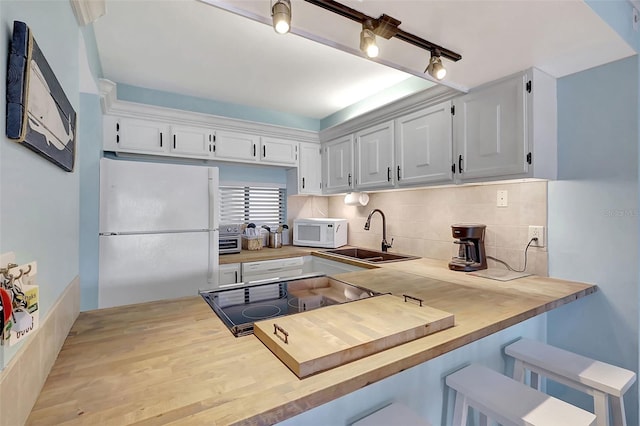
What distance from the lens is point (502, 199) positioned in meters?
1.95

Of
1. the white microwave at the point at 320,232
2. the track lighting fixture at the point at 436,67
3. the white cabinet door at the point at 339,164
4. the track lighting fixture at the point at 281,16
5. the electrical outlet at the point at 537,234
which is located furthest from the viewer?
the white microwave at the point at 320,232

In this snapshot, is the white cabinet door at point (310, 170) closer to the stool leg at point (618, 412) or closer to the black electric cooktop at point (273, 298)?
the black electric cooktop at point (273, 298)

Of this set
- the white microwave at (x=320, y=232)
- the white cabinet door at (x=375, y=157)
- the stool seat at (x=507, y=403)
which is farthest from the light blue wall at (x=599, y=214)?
the white microwave at (x=320, y=232)

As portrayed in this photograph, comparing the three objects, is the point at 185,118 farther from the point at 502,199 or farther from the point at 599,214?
the point at 599,214

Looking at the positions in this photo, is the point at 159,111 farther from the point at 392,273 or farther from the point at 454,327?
the point at 454,327

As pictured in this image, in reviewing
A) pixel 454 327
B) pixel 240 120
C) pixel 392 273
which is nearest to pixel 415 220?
pixel 392 273

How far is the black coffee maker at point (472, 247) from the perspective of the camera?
1923mm

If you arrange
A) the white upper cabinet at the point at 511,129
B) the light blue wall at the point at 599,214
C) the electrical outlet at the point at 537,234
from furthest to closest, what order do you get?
the electrical outlet at the point at 537,234 → the white upper cabinet at the point at 511,129 → the light blue wall at the point at 599,214

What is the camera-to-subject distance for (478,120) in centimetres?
181

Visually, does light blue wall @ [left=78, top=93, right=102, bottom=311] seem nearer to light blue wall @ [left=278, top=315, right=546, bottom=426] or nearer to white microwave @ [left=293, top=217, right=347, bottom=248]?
light blue wall @ [left=278, top=315, right=546, bottom=426]

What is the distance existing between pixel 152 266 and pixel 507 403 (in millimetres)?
2125

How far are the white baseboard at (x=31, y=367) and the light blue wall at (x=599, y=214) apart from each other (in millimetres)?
2227

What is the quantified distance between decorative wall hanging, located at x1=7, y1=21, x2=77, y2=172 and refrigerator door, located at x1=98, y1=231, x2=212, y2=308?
132 cm

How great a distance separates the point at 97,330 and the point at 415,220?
2257 mm
